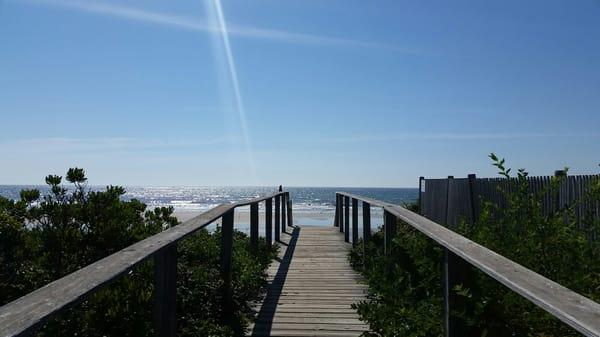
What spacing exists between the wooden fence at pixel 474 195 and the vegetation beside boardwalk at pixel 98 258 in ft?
9.58

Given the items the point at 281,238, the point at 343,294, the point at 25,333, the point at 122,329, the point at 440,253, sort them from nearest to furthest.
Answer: the point at 25,333 → the point at 122,329 → the point at 440,253 → the point at 343,294 → the point at 281,238

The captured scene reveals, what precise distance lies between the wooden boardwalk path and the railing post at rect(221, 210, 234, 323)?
11.8 inches

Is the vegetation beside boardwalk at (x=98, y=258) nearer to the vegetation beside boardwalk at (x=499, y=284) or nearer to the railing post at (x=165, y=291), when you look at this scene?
the railing post at (x=165, y=291)

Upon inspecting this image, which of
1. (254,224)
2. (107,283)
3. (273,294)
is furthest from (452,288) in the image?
(254,224)

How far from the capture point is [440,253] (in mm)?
3367

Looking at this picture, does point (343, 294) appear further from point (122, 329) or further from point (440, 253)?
point (122, 329)

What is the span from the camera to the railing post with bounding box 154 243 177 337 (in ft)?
8.36

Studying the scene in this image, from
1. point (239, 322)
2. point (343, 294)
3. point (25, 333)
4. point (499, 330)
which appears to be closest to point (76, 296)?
point (25, 333)

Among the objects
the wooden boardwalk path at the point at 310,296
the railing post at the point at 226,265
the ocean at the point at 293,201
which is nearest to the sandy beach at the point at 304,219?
the ocean at the point at 293,201

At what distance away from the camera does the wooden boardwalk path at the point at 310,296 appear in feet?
13.5

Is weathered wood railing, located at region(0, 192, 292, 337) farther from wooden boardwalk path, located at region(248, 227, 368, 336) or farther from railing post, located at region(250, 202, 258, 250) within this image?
railing post, located at region(250, 202, 258, 250)

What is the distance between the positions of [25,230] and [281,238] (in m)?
6.57

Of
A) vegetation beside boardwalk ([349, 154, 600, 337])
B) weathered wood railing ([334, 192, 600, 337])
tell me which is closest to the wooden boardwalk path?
vegetation beside boardwalk ([349, 154, 600, 337])

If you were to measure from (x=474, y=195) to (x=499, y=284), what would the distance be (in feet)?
26.3
